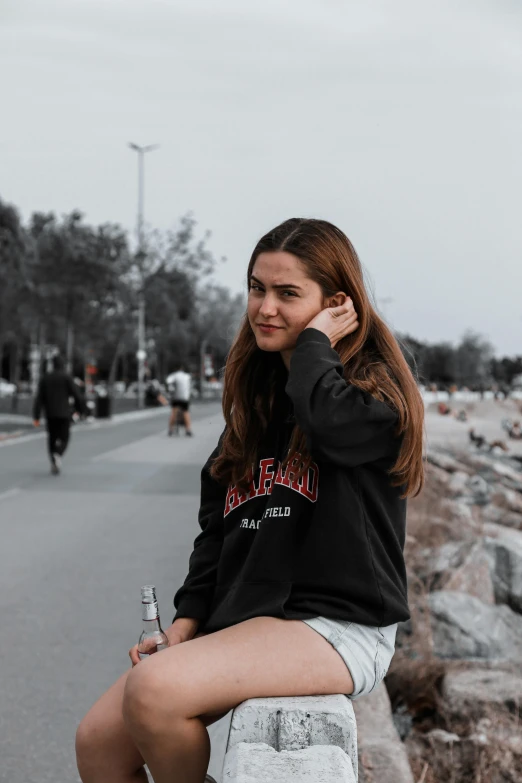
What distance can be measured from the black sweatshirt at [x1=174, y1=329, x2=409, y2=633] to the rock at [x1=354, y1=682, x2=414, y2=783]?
138cm

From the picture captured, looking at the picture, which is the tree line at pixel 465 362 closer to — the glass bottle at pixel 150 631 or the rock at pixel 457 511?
the rock at pixel 457 511

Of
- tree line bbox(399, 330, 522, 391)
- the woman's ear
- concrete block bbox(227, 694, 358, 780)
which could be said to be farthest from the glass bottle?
tree line bbox(399, 330, 522, 391)

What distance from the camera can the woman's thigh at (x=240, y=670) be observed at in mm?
2137

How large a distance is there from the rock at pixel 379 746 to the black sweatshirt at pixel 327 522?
4.53 feet

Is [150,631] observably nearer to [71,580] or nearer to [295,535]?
[295,535]

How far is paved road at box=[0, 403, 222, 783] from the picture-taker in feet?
13.9

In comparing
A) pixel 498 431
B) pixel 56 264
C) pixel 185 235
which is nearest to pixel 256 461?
pixel 56 264

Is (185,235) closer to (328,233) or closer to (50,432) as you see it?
(50,432)

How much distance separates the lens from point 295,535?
237 centimetres

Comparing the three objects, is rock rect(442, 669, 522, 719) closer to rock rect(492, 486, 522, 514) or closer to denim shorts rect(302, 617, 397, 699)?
denim shorts rect(302, 617, 397, 699)

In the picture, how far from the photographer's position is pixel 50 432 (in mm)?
14422

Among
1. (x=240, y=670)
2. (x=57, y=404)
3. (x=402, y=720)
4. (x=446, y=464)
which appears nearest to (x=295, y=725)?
(x=240, y=670)

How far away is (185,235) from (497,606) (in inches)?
1697

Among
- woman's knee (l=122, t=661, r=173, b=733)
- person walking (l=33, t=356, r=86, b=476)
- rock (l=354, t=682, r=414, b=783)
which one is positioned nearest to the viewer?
woman's knee (l=122, t=661, r=173, b=733)
